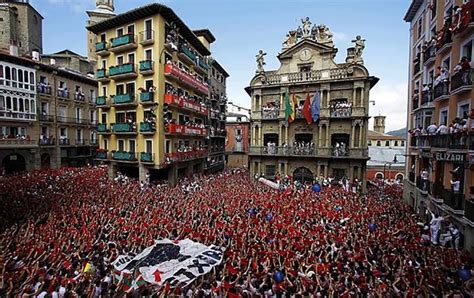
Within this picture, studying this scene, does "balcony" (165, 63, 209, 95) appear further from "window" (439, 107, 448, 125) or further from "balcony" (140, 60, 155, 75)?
Result: "window" (439, 107, 448, 125)

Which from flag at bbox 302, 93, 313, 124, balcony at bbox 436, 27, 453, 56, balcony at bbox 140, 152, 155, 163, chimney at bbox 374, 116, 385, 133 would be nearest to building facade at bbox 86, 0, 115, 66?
balcony at bbox 140, 152, 155, 163

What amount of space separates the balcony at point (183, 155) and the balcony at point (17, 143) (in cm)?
1731

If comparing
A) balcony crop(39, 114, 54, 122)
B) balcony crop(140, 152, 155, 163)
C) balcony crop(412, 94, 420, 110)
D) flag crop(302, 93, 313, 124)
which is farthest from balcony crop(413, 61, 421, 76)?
balcony crop(39, 114, 54, 122)

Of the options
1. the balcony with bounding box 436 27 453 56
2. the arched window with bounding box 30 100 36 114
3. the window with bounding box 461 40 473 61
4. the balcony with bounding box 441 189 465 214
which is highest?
the balcony with bounding box 436 27 453 56

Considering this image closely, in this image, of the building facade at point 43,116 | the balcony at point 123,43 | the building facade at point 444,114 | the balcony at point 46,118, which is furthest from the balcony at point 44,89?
the building facade at point 444,114

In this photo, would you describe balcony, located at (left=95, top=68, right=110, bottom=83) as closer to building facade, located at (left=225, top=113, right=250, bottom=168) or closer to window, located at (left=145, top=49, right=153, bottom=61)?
window, located at (left=145, top=49, right=153, bottom=61)

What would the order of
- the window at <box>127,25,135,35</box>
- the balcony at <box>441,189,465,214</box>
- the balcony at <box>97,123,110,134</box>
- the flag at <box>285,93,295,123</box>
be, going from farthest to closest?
1. the flag at <box>285,93,295,123</box>
2. the balcony at <box>97,123,110,134</box>
3. the window at <box>127,25,135,35</box>
4. the balcony at <box>441,189,465,214</box>

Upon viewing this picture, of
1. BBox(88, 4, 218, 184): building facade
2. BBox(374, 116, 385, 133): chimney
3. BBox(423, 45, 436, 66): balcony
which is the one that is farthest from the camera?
BBox(374, 116, 385, 133): chimney

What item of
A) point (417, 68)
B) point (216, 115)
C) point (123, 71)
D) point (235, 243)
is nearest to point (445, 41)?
point (417, 68)

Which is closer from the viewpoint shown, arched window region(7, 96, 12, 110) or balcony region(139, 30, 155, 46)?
balcony region(139, 30, 155, 46)

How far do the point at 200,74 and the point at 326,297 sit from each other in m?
31.6

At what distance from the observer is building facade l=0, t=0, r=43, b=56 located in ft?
122

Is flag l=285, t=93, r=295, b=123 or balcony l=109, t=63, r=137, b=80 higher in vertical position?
balcony l=109, t=63, r=137, b=80

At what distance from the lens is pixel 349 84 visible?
26.9m
